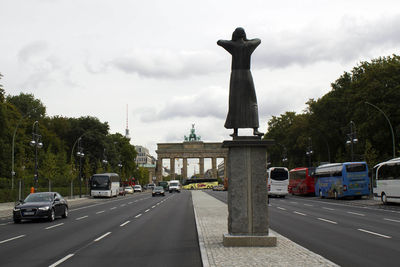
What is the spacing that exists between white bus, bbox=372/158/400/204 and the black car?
67.4 ft

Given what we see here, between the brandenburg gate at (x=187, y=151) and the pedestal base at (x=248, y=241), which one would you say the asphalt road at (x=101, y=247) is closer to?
the pedestal base at (x=248, y=241)

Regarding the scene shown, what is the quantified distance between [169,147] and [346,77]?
7892 cm

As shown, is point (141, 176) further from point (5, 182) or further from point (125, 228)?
point (125, 228)

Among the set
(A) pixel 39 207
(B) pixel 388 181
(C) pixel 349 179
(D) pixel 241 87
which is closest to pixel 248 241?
(D) pixel 241 87

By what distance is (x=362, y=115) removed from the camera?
47906mm

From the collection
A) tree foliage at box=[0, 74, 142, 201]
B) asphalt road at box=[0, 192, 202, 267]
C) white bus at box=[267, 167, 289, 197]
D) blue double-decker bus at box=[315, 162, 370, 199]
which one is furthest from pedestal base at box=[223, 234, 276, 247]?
tree foliage at box=[0, 74, 142, 201]

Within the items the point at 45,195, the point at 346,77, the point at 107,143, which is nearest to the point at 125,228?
the point at 45,195

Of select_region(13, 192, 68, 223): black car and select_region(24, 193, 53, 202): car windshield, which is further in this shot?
select_region(24, 193, 53, 202): car windshield

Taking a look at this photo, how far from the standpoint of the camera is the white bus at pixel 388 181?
30.6 m

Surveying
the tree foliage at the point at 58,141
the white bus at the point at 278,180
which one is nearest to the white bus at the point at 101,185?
the tree foliage at the point at 58,141

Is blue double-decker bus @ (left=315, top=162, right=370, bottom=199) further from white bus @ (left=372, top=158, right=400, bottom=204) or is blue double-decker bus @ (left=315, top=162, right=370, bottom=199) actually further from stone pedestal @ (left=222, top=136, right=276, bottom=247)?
stone pedestal @ (left=222, top=136, right=276, bottom=247)

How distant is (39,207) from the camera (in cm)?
2103

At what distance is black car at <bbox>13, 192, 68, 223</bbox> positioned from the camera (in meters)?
20.8

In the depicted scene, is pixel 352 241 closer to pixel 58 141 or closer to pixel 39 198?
pixel 39 198
